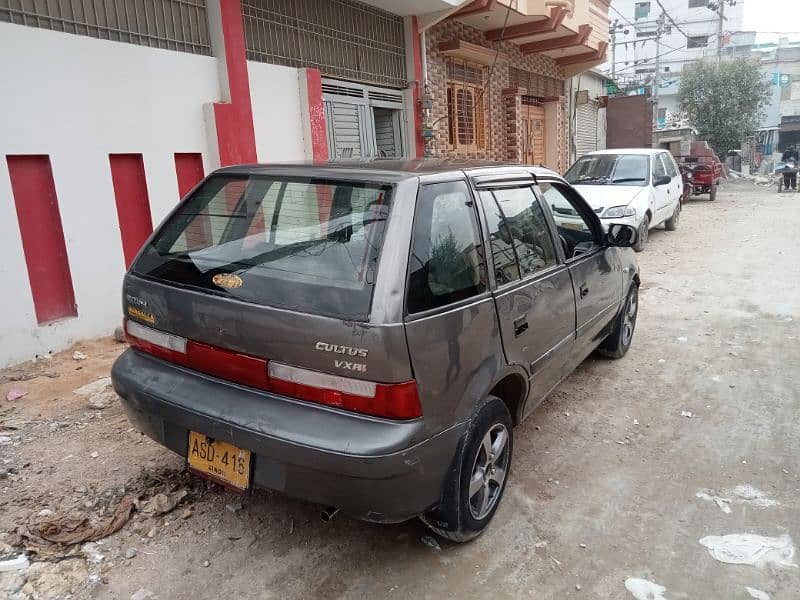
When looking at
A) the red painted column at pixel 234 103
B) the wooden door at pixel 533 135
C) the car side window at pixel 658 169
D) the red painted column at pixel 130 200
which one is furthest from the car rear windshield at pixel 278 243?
the wooden door at pixel 533 135

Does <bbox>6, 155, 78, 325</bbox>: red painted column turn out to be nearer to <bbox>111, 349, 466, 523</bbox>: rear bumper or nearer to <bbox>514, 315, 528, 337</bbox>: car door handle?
<bbox>111, 349, 466, 523</bbox>: rear bumper

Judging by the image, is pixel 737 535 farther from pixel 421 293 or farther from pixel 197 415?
pixel 197 415

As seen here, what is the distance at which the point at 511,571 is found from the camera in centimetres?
248

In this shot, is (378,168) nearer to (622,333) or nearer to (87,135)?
(622,333)

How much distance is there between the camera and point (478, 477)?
2.62m

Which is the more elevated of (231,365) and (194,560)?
(231,365)

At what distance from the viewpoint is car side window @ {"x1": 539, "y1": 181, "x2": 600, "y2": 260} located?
3.59 m

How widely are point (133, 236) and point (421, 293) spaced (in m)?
4.36

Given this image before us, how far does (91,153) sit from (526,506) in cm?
461

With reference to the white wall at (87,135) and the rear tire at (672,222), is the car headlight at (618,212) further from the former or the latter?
the white wall at (87,135)

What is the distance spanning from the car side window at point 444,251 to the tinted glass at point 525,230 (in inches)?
9.8

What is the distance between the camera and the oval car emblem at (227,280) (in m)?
2.38

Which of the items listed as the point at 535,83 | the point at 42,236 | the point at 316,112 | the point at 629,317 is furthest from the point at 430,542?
the point at 535,83

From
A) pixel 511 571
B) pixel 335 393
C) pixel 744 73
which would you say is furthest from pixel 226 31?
pixel 744 73
